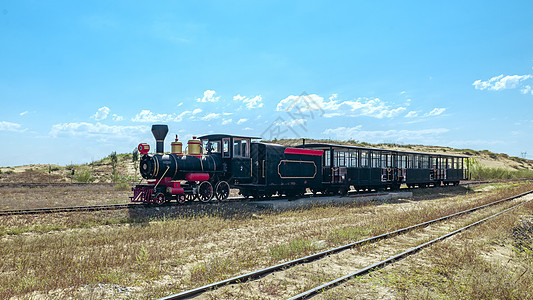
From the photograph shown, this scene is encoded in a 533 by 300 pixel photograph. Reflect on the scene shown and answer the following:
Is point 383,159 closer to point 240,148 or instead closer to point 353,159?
point 353,159

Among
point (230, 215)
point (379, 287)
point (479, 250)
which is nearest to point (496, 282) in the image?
point (379, 287)

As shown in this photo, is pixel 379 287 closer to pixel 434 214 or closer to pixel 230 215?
pixel 230 215

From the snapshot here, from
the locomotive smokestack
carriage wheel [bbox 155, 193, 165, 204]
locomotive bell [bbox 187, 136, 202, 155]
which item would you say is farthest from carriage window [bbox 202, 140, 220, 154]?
carriage wheel [bbox 155, 193, 165, 204]

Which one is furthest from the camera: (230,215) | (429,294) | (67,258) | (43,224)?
(230,215)

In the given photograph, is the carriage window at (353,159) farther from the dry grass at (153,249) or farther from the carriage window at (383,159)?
the dry grass at (153,249)

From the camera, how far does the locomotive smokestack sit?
1625cm

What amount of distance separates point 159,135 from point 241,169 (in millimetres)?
4218

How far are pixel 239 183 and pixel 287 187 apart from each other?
8.57 feet

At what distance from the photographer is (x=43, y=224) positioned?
11.3 m

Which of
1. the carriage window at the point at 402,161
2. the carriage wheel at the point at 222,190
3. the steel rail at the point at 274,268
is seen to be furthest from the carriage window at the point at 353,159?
the steel rail at the point at 274,268

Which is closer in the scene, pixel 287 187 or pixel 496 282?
pixel 496 282

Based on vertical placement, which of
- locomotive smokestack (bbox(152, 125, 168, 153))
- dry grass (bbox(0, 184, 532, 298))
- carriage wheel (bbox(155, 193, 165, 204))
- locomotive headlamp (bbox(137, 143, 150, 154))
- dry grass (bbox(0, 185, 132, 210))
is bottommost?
dry grass (bbox(0, 184, 532, 298))

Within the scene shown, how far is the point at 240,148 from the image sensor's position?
17.1 metres

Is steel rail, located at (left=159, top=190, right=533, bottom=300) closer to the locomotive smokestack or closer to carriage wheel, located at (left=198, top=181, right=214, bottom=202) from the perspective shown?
carriage wheel, located at (left=198, top=181, right=214, bottom=202)
